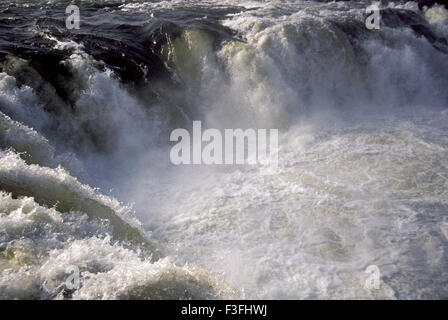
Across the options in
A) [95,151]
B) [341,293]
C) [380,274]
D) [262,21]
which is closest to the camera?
[341,293]

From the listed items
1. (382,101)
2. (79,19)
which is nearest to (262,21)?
(382,101)

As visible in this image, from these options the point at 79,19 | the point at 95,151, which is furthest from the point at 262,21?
the point at 95,151

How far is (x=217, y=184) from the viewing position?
5.49 meters

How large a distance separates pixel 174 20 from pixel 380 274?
7245mm

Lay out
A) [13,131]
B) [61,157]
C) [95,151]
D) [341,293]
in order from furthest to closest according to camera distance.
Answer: [95,151] < [61,157] < [13,131] < [341,293]

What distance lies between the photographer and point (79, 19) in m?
8.87

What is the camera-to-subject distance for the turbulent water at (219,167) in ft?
10.8

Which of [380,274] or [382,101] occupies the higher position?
[382,101]

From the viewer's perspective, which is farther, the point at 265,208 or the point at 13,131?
the point at 265,208

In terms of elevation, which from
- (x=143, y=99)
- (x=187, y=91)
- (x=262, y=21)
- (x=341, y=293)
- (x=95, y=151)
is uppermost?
(x=262, y=21)

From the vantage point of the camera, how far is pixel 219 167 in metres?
6.03

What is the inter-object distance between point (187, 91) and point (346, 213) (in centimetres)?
402

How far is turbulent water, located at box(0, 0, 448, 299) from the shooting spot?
3.28 m

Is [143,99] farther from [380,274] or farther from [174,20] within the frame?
[380,274]
